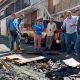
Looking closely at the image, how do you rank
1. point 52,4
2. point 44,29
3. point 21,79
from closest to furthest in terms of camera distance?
point 21,79 < point 44,29 < point 52,4

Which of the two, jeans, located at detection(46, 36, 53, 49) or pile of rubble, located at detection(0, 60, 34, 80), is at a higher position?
jeans, located at detection(46, 36, 53, 49)

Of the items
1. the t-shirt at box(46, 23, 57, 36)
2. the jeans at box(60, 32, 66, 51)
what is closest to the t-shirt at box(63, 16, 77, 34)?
the jeans at box(60, 32, 66, 51)

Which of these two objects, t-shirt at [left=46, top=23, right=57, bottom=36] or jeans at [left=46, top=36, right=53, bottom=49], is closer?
t-shirt at [left=46, top=23, right=57, bottom=36]

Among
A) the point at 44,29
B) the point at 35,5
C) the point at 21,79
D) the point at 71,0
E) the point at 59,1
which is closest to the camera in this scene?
the point at 21,79

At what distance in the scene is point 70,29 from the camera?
14.6 m

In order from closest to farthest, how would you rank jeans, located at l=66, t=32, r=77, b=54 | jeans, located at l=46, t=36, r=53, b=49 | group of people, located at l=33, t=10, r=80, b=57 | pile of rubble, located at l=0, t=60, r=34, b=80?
pile of rubble, located at l=0, t=60, r=34, b=80
group of people, located at l=33, t=10, r=80, b=57
jeans, located at l=66, t=32, r=77, b=54
jeans, located at l=46, t=36, r=53, b=49

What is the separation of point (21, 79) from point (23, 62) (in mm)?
2990

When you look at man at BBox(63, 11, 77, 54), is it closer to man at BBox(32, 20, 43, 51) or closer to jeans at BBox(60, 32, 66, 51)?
jeans at BBox(60, 32, 66, 51)

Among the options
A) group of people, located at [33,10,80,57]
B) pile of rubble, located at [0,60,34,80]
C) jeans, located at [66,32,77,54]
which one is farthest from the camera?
jeans, located at [66,32,77,54]

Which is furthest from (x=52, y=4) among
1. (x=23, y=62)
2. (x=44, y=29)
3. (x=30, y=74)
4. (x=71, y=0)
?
(x=30, y=74)

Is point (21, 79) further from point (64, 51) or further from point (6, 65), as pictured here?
point (64, 51)

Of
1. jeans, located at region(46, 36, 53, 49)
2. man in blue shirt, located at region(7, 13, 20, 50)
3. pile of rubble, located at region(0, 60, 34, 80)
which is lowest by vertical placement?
pile of rubble, located at region(0, 60, 34, 80)

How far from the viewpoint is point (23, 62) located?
38.7 feet

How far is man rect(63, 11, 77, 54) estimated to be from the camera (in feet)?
47.4
